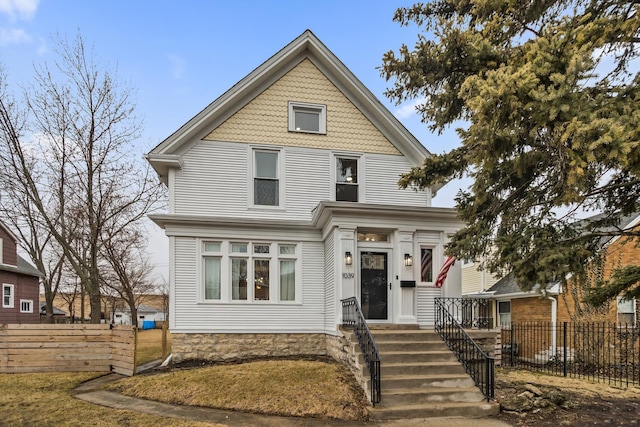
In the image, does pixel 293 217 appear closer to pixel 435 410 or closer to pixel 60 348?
pixel 435 410

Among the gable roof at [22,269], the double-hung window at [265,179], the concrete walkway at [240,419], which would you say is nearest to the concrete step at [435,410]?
the concrete walkway at [240,419]

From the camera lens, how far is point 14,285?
21203 mm

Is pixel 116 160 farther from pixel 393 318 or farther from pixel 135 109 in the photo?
pixel 393 318

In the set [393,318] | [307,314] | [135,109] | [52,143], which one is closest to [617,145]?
[393,318]

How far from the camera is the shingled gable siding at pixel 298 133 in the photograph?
11.2m

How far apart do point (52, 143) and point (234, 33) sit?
8548 millimetres

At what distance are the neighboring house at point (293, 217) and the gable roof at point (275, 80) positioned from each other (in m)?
0.03

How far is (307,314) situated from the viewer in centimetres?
1080

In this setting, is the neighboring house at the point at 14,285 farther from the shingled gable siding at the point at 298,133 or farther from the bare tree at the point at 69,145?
the shingled gable siding at the point at 298,133

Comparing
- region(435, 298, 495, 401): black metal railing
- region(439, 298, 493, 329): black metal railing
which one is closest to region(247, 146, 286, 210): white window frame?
region(435, 298, 495, 401): black metal railing

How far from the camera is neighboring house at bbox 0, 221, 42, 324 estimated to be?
2036cm

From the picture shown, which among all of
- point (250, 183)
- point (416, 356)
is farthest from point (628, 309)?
point (250, 183)

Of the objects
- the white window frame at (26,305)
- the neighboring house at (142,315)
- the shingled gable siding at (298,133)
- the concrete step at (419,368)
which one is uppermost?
the shingled gable siding at (298,133)

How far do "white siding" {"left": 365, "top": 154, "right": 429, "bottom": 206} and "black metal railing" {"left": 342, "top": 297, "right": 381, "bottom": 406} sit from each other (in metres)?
3.82
